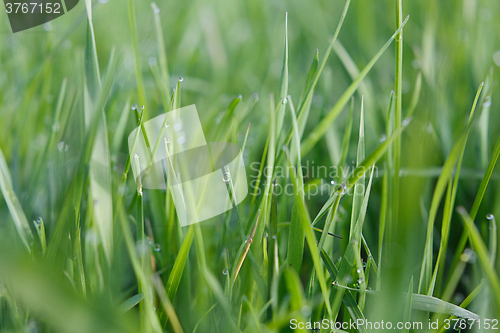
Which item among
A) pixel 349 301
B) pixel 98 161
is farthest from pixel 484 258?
pixel 98 161

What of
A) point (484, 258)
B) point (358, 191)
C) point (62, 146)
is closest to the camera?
point (484, 258)

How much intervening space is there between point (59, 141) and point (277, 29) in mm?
711

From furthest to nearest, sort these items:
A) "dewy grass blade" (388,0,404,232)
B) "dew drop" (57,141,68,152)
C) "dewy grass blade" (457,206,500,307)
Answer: "dew drop" (57,141,68,152) < "dewy grass blade" (388,0,404,232) < "dewy grass blade" (457,206,500,307)

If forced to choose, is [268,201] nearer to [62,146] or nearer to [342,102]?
[342,102]

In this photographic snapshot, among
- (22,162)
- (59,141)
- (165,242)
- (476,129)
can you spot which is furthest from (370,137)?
(22,162)

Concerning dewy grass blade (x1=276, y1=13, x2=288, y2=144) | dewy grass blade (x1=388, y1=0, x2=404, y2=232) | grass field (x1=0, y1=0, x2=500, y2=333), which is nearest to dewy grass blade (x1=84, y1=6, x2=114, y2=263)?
grass field (x1=0, y1=0, x2=500, y2=333)

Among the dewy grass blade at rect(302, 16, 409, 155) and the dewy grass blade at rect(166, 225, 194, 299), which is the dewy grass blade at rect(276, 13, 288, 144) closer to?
the dewy grass blade at rect(302, 16, 409, 155)

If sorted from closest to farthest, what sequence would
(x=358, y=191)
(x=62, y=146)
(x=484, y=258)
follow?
(x=484, y=258) → (x=358, y=191) → (x=62, y=146)

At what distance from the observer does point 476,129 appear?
0.57 meters

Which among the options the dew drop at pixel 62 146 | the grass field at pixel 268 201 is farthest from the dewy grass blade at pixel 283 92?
the dew drop at pixel 62 146

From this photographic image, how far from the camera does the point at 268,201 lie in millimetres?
394

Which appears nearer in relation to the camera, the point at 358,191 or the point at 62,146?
the point at 358,191

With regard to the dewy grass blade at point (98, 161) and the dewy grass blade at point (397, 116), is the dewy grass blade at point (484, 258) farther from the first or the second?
the dewy grass blade at point (98, 161)

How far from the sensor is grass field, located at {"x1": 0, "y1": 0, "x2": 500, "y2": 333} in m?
0.31
